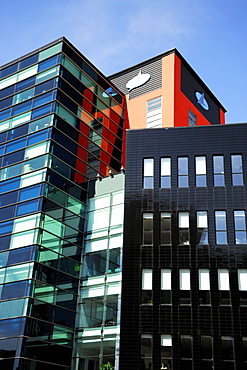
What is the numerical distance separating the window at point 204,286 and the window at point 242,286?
81.6 inches

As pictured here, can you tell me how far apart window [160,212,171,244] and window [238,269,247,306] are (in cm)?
535

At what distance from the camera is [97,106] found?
4591 centimetres

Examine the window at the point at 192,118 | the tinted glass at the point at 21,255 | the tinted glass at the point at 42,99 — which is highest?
the window at the point at 192,118

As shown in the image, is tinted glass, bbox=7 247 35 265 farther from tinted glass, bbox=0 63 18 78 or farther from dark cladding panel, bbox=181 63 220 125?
dark cladding panel, bbox=181 63 220 125

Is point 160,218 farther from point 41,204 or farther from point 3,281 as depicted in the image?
point 3,281

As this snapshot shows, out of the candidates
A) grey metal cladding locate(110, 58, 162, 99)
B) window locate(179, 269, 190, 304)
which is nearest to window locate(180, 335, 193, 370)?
window locate(179, 269, 190, 304)

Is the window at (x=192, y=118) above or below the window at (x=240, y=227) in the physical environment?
above

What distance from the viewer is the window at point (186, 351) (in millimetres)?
32094

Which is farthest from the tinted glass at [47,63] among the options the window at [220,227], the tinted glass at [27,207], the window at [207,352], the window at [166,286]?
the window at [207,352]

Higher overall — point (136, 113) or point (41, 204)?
point (136, 113)

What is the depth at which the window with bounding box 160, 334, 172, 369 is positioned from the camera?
32.4m

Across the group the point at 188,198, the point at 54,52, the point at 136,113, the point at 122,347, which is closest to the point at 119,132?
the point at 136,113

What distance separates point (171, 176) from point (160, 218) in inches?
134

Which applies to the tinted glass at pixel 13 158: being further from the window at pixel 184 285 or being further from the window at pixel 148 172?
the window at pixel 184 285
